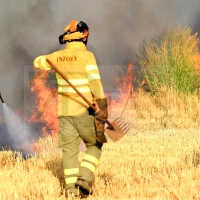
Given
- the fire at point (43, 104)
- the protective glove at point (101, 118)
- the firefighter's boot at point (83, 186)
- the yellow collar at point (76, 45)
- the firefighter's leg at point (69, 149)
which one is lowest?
the fire at point (43, 104)

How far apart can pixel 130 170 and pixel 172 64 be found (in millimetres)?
7339

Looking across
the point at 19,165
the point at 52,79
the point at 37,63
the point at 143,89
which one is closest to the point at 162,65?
the point at 143,89

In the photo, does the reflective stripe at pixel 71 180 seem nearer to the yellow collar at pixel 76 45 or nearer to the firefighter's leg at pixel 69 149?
the firefighter's leg at pixel 69 149

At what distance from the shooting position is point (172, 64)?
43.8ft

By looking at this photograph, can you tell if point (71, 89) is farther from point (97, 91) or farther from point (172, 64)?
point (172, 64)

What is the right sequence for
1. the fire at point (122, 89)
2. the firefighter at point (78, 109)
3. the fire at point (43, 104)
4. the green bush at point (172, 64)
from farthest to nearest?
1. the fire at point (122, 89)
2. the green bush at point (172, 64)
3. the fire at point (43, 104)
4. the firefighter at point (78, 109)

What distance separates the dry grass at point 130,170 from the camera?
205 inches

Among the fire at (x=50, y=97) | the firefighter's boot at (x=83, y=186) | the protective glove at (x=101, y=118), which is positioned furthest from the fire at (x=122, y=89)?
the firefighter's boot at (x=83, y=186)

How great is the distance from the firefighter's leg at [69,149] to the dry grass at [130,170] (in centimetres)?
23

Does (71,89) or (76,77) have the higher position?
(76,77)

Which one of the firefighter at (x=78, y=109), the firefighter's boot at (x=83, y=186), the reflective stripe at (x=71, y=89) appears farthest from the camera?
the reflective stripe at (x=71, y=89)

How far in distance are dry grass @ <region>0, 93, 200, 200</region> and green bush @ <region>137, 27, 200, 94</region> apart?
8.64 ft

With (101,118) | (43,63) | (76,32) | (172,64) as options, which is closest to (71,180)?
(101,118)

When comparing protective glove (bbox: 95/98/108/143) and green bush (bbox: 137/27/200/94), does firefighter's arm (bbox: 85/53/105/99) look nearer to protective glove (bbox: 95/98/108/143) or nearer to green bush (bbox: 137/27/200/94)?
protective glove (bbox: 95/98/108/143)
